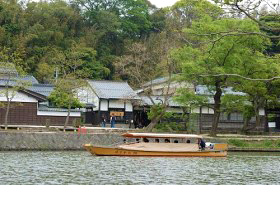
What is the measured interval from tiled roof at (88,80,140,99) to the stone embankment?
11.6 metres

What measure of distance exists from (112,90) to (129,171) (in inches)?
1179

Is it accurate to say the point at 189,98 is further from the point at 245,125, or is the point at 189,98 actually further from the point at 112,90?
the point at 112,90

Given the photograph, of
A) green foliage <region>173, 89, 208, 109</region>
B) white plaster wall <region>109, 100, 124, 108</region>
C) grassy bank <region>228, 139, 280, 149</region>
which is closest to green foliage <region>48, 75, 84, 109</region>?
white plaster wall <region>109, 100, 124, 108</region>

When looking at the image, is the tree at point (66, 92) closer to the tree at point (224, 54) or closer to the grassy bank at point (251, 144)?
the tree at point (224, 54)

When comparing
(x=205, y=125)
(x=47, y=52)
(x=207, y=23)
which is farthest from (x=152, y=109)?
(x=47, y=52)

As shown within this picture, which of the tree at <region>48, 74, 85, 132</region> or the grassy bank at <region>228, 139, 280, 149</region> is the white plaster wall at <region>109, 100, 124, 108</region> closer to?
the tree at <region>48, 74, 85, 132</region>

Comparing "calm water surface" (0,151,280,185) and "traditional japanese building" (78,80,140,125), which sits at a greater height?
"traditional japanese building" (78,80,140,125)

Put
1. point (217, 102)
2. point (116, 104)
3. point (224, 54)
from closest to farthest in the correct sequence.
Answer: point (224, 54) < point (217, 102) < point (116, 104)

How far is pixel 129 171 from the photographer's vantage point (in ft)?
80.1

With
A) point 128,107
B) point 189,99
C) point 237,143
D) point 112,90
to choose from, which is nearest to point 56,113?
point 112,90

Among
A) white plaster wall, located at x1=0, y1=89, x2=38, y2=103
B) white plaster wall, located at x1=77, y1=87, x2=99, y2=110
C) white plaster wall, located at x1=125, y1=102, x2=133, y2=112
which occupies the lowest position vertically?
white plaster wall, located at x1=125, y1=102, x2=133, y2=112

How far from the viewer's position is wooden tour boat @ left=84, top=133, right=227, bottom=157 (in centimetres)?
3342

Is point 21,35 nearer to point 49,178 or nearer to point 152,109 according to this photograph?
point 152,109

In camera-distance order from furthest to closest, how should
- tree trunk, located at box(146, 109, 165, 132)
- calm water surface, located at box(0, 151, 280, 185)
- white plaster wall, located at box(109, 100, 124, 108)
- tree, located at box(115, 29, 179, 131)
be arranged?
white plaster wall, located at box(109, 100, 124, 108), tree, located at box(115, 29, 179, 131), tree trunk, located at box(146, 109, 165, 132), calm water surface, located at box(0, 151, 280, 185)
